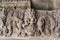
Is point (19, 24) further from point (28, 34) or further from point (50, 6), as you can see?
point (50, 6)

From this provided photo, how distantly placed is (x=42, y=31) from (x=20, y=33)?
10.1 inches

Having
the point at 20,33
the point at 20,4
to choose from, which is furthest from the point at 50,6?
the point at 20,33

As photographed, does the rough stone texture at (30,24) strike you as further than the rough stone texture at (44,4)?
No

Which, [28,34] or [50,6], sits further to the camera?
[50,6]

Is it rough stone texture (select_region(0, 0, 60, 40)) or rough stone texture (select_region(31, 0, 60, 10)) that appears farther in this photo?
rough stone texture (select_region(31, 0, 60, 10))

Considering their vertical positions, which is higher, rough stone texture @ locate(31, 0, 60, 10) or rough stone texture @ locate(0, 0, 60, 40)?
rough stone texture @ locate(31, 0, 60, 10)

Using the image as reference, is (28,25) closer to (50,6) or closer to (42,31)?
(42,31)

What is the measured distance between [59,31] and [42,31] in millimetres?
192

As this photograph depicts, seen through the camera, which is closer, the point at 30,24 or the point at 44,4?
the point at 30,24

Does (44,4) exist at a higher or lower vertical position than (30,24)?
higher

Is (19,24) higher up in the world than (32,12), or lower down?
lower down

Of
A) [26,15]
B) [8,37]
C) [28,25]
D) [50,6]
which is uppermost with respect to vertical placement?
[50,6]

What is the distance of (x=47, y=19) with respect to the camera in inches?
56.6

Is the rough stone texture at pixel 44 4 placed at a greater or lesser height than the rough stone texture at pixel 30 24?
greater
